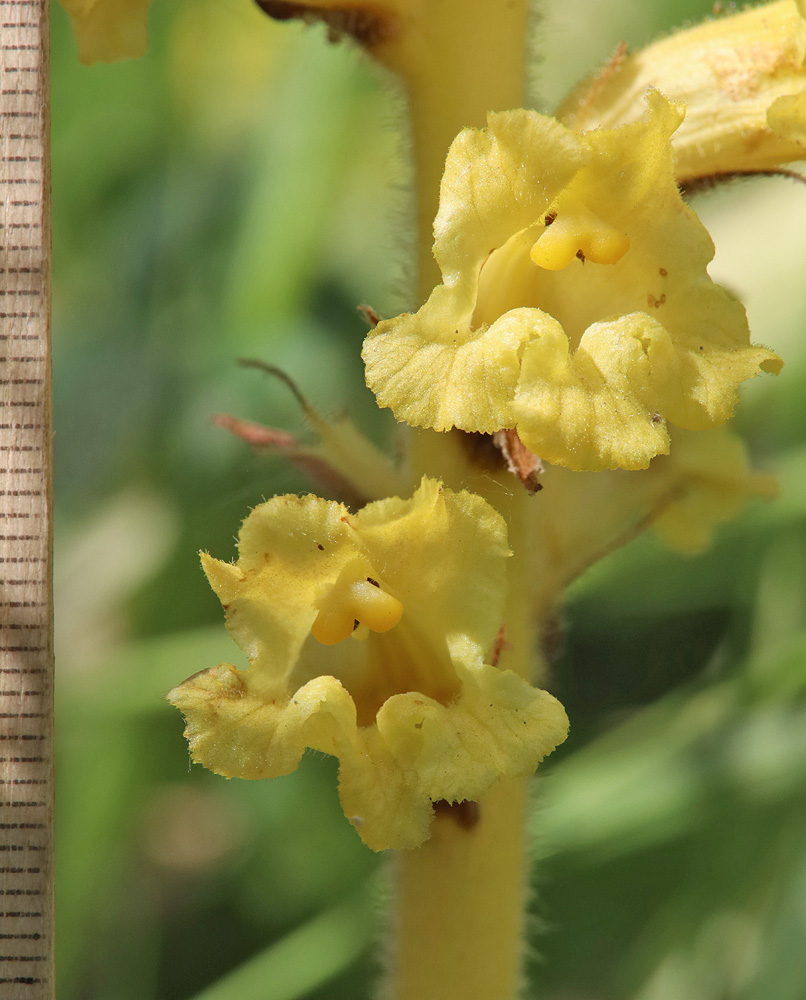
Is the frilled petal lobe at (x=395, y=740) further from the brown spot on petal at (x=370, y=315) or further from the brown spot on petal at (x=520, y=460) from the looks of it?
the brown spot on petal at (x=370, y=315)

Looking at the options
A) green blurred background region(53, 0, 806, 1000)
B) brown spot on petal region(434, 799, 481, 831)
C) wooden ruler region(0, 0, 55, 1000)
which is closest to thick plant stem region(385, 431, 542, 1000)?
brown spot on petal region(434, 799, 481, 831)

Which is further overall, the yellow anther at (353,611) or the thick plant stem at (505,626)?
the thick plant stem at (505,626)

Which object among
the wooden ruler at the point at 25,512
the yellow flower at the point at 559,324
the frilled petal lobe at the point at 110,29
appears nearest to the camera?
the yellow flower at the point at 559,324

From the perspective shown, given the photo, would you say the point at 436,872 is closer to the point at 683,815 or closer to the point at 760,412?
the point at 683,815

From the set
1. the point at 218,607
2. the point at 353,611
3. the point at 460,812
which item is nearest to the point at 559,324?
the point at 353,611

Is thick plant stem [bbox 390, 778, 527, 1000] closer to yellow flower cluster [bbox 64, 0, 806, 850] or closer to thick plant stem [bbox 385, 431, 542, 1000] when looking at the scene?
thick plant stem [bbox 385, 431, 542, 1000]

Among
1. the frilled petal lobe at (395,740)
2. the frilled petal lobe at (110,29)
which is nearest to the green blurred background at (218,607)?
the frilled petal lobe at (110,29)

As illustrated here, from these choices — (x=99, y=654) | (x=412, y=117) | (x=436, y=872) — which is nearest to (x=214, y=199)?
(x=99, y=654)
